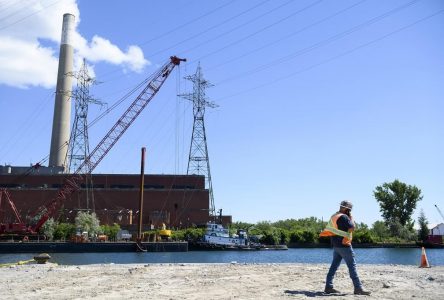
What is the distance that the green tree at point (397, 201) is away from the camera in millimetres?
108688

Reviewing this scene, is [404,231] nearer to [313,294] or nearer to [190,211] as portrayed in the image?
[190,211]

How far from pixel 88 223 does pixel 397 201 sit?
69580mm

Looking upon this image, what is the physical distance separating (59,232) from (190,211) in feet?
81.9

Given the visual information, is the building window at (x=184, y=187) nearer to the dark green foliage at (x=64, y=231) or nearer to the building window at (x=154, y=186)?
the building window at (x=154, y=186)

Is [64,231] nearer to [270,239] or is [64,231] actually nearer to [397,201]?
[270,239]

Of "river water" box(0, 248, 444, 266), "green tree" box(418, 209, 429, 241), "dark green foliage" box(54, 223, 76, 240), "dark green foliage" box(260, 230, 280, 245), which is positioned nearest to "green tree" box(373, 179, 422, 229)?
"green tree" box(418, 209, 429, 241)

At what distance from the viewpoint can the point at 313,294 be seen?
33.6ft

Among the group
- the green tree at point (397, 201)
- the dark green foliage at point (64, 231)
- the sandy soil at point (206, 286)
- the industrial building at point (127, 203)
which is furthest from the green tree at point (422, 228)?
the sandy soil at point (206, 286)

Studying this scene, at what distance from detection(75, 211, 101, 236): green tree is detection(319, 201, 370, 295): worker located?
7973 centimetres

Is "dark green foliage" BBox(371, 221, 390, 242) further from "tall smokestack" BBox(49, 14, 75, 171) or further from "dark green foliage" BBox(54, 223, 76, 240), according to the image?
"tall smokestack" BBox(49, 14, 75, 171)

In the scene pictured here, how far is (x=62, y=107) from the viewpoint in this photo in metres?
100

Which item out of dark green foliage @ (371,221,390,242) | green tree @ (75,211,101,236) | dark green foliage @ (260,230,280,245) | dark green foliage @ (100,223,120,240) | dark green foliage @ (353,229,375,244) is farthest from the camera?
dark green foliage @ (371,221,390,242)

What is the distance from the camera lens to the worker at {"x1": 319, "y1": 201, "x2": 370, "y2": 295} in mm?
10430

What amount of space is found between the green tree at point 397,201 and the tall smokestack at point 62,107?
71.9m
